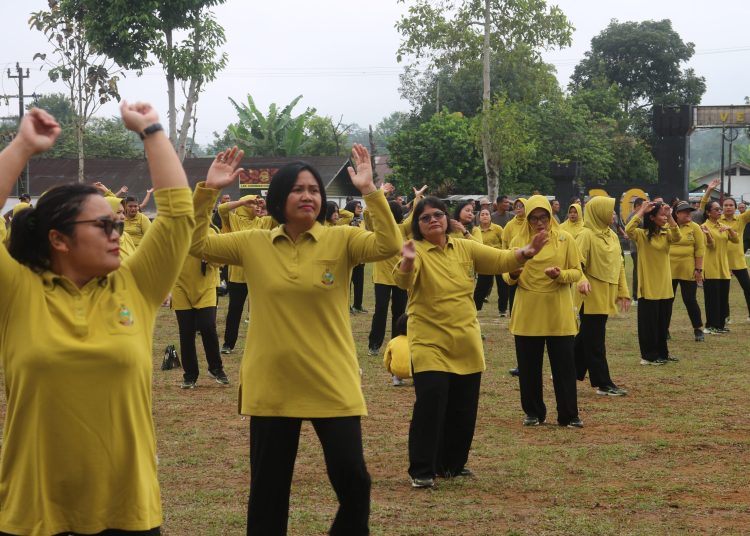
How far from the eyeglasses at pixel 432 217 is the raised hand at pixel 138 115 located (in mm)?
3963

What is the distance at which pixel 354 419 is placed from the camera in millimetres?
5355

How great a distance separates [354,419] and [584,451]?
162 inches

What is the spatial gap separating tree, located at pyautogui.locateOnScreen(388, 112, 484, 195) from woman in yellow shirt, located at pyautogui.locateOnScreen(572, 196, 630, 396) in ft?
118

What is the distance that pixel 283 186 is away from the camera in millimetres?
5500

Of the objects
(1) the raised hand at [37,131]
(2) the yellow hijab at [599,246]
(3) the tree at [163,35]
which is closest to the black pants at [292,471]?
(1) the raised hand at [37,131]

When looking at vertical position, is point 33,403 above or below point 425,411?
above

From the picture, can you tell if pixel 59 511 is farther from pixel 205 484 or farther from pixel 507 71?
pixel 507 71

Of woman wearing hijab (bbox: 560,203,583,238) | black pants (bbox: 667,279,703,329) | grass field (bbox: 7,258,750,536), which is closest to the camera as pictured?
grass field (bbox: 7,258,750,536)

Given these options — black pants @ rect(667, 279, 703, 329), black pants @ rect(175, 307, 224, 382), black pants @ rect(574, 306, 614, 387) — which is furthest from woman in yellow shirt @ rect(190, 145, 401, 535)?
black pants @ rect(667, 279, 703, 329)

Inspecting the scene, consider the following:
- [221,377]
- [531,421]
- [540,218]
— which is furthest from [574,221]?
[221,377]

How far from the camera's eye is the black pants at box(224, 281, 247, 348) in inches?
587

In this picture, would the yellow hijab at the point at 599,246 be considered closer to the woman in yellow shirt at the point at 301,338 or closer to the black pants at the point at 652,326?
the black pants at the point at 652,326

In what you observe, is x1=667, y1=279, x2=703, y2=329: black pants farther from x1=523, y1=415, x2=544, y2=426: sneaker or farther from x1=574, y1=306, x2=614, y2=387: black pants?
x1=523, y1=415, x2=544, y2=426: sneaker

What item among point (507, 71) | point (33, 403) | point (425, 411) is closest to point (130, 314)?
point (33, 403)
